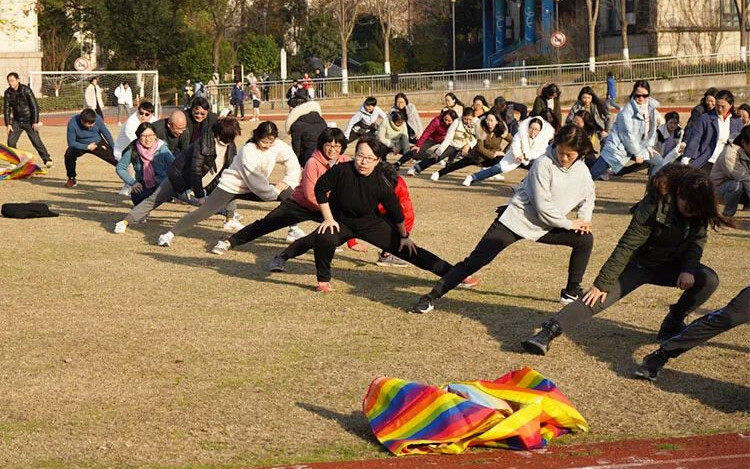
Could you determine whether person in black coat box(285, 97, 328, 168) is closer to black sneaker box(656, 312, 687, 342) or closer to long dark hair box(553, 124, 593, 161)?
long dark hair box(553, 124, 593, 161)

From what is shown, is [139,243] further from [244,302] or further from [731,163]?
[731,163]

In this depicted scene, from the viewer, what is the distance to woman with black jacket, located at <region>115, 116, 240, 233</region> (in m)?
14.2

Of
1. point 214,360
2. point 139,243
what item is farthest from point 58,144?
point 214,360

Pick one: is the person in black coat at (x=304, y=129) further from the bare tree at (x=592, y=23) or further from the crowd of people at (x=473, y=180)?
the bare tree at (x=592, y=23)

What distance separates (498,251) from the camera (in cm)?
980

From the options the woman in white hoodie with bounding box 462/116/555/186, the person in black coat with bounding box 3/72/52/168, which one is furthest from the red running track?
the person in black coat with bounding box 3/72/52/168

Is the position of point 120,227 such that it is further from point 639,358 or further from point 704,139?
point 639,358

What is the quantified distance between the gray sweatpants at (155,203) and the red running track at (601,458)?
8.59 meters

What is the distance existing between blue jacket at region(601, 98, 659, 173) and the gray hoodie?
301 inches

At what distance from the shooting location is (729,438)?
6879 mm

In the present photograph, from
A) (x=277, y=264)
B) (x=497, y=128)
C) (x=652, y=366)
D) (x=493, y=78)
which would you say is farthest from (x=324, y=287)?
(x=493, y=78)

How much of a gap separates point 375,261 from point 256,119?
33.6 metres

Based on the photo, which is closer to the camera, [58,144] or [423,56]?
[58,144]

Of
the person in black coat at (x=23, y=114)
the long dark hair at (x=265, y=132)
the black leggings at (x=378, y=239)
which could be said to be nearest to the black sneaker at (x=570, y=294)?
the black leggings at (x=378, y=239)
